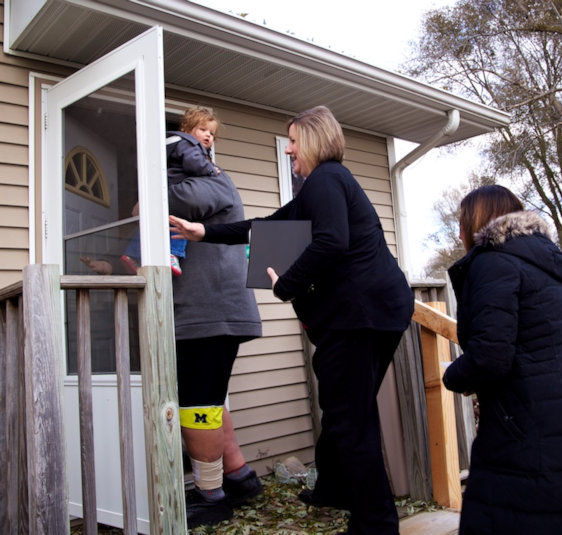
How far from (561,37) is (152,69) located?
862 inches

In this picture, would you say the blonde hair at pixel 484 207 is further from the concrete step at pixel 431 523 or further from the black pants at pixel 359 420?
the concrete step at pixel 431 523

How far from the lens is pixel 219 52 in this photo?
12.9 feet

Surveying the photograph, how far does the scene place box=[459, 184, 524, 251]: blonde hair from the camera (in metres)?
2.04

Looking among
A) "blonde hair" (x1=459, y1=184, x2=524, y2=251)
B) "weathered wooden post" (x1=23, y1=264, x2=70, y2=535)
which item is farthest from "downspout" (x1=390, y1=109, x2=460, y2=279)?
"weathered wooden post" (x1=23, y1=264, x2=70, y2=535)

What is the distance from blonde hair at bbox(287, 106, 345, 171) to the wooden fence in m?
0.78

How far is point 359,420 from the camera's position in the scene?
8.05ft

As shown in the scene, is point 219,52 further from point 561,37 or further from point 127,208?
point 561,37

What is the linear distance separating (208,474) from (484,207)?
1818 mm

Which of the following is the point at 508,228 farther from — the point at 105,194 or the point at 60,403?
the point at 105,194

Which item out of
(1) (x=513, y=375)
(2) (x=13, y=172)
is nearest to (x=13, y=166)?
(2) (x=13, y=172)

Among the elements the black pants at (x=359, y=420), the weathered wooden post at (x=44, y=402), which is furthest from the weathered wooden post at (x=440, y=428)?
the weathered wooden post at (x=44, y=402)

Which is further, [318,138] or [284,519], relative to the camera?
[284,519]

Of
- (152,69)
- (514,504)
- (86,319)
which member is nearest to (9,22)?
(152,69)

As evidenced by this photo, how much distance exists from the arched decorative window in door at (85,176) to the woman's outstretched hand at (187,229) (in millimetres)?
480
